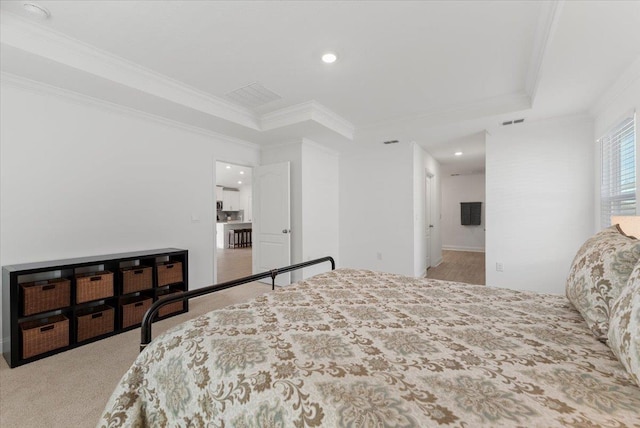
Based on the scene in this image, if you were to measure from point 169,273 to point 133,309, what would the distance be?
49cm

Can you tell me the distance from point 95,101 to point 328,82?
2.49 metres

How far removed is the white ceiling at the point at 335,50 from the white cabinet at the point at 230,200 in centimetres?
747

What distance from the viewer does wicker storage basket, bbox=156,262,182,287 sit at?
320 centimetres

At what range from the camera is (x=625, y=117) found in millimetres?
2547

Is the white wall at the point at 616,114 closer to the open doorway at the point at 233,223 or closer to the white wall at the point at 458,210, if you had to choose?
the white wall at the point at 458,210

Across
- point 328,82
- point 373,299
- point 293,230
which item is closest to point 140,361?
point 373,299

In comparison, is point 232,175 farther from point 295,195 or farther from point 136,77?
point 136,77

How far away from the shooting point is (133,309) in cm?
296

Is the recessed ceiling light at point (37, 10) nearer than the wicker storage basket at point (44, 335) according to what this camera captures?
Yes

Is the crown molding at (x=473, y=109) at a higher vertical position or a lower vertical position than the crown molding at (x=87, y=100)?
higher

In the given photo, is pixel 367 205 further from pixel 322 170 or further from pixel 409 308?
pixel 409 308

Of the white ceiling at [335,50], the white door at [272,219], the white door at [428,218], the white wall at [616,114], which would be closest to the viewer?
the white ceiling at [335,50]

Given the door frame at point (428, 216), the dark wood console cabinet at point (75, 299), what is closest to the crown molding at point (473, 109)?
the door frame at point (428, 216)

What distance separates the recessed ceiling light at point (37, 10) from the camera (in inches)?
75.6
